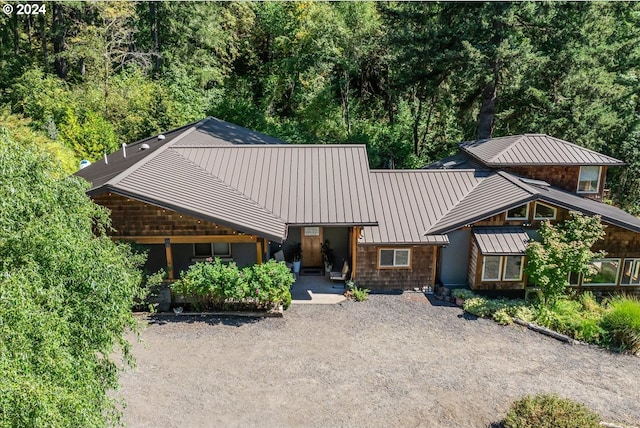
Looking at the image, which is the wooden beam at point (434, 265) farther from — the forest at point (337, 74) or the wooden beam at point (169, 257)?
the forest at point (337, 74)

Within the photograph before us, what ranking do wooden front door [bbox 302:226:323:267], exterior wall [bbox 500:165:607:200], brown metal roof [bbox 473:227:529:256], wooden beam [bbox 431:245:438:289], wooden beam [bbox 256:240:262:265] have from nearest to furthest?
1. wooden beam [bbox 256:240:262:265]
2. brown metal roof [bbox 473:227:529:256]
3. wooden beam [bbox 431:245:438:289]
4. wooden front door [bbox 302:226:323:267]
5. exterior wall [bbox 500:165:607:200]

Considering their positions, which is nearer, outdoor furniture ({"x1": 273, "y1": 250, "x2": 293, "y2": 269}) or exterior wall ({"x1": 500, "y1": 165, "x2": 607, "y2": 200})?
outdoor furniture ({"x1": 273, "y1": 250, "x2": 293, "y2": 269})

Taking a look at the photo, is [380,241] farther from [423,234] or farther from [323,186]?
[323,186]

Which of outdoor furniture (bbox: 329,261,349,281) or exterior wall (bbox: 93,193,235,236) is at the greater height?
exterior wall (bbox: 93,193,235,236)

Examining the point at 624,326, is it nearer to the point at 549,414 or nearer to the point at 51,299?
the point at 549,414

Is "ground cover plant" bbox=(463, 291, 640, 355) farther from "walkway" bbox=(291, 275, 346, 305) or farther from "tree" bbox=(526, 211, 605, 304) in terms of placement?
"walkway" bbox=(291, 275, 346, 305)

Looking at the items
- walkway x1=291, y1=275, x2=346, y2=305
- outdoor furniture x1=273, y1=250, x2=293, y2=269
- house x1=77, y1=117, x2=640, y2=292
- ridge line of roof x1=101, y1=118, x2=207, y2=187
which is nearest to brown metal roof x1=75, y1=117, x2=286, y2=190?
ridge line of roof x1=101, y1=118, x2=207, y2=187
